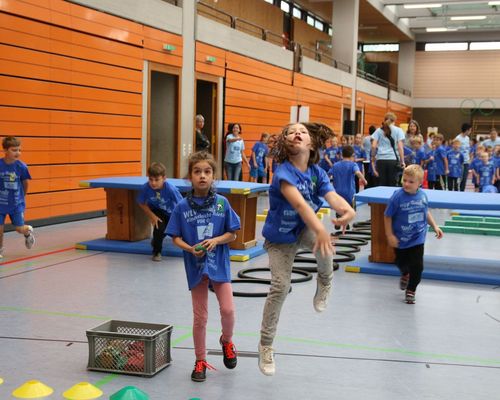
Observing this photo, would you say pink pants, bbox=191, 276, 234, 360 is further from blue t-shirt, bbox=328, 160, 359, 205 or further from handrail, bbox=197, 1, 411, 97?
handrail, bbox=197, 1, 411, 97

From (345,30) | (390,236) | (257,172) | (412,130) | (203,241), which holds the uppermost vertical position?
(345,30)

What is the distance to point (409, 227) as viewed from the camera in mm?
5832

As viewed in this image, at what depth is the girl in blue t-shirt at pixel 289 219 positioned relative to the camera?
11.8 feet

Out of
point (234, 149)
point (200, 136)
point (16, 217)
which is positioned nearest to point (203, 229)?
point (16, 217)

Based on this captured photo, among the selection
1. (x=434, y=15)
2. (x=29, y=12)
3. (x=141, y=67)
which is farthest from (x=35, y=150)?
(x=434, y=15)

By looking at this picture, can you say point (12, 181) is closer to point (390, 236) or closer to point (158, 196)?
point (158, 196)

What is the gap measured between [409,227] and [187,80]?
866 centimetres

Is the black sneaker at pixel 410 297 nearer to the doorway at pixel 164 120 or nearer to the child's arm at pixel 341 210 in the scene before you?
the child's arm at pixel 341 210

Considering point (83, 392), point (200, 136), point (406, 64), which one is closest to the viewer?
point (83, 392)

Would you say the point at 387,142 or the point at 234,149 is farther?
the point at 234,149

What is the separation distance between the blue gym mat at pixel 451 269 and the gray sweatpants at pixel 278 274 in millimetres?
3442

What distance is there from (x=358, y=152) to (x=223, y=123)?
3.78m

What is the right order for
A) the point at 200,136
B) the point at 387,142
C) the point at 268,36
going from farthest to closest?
the point at 268,36 < the point at 200,136 < the point at 387,142

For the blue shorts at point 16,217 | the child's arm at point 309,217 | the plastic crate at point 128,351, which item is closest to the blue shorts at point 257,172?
the blue shorts at point 16,217
